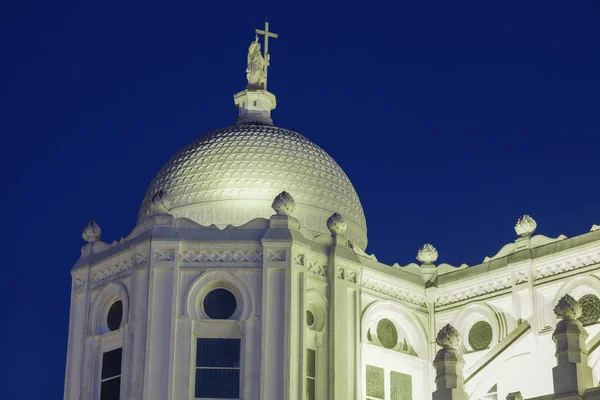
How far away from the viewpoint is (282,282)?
52.0 m

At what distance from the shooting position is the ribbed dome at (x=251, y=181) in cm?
5694

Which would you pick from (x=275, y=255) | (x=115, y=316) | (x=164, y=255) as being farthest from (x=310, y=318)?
(x=115, y=316)

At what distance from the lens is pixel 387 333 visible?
56.5 m

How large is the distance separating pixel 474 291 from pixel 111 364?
15479 mm

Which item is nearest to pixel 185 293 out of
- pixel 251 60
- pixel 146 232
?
pixel 146 232

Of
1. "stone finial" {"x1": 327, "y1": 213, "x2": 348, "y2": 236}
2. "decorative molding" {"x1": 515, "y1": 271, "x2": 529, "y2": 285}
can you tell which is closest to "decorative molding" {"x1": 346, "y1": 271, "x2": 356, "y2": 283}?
"stone finial" {"x1": 327, "y1": 213, "x2": 348, "y2": 236}

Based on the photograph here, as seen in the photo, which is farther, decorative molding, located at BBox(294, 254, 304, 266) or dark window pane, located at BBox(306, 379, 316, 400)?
decorative molding, located at BBox(294, 254, 304, 266)

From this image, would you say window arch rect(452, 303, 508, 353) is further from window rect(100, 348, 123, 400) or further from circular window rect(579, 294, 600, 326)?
window rect(100, 348, 123, 400)

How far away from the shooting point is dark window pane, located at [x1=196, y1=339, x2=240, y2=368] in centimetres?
5150

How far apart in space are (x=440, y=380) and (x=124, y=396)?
13007 mm

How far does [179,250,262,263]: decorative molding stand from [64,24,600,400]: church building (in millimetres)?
55

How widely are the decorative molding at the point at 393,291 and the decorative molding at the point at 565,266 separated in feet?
17.9

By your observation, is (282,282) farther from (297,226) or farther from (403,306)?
(403,306)

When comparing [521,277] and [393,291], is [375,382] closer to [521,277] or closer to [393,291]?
[393,291]
